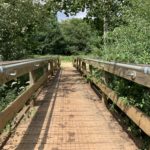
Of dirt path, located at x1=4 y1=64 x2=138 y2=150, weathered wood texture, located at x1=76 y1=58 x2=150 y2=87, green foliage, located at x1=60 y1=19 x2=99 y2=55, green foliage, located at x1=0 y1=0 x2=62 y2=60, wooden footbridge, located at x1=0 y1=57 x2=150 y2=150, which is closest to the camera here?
weathered wood texture, located at x1=76 y1=58 x2=150 y2=87

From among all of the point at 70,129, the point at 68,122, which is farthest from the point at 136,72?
the point at 68,122

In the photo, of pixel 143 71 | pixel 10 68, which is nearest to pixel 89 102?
pixel 10 68

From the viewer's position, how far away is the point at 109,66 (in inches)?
255

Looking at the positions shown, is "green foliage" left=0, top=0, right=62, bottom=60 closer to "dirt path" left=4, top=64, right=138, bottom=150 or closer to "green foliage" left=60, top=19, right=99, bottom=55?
"dirt path" left=4, top=64, right=138, bottom=150

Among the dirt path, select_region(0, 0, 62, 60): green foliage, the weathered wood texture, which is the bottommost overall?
the dirt path

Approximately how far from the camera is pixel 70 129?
5812 mm

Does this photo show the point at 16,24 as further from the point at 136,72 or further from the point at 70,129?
the point at 136,72

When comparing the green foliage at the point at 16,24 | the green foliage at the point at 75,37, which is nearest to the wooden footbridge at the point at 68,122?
the green foliage at the point at 16,24

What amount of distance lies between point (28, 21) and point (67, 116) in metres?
8.60

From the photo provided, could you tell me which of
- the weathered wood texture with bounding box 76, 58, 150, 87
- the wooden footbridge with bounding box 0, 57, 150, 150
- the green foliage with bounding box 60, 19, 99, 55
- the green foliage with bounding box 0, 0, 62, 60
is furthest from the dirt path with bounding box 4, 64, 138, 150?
the green foliage with bounding box 60, 19, 99, 55

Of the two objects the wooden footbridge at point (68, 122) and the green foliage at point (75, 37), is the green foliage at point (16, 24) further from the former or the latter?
the green foliage at point (75, 37)

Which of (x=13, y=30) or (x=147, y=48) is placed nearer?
(x=147, y=48)

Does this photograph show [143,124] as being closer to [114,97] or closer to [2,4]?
[114,97]

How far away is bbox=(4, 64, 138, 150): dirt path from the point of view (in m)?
4.97
